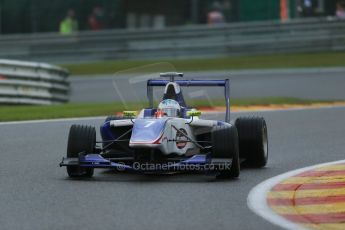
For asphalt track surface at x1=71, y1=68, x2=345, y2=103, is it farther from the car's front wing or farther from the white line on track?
the car's front wing

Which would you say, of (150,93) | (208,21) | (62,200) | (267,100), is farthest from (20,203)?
(208,21)

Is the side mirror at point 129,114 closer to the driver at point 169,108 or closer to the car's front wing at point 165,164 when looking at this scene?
the driver at point 169,108

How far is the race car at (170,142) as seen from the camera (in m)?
9.76

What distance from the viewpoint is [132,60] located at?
27734 mm

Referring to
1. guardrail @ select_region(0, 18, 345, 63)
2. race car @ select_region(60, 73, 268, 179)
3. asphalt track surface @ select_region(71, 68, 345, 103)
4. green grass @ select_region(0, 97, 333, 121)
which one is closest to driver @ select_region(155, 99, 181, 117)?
race car @ select_region(60, 73, 268, 179)

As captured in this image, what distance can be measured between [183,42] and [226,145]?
18065 mm

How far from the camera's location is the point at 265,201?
859cm

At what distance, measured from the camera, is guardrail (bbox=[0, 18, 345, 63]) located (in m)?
27.0

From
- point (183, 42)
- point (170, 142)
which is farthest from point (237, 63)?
point (170, 142)

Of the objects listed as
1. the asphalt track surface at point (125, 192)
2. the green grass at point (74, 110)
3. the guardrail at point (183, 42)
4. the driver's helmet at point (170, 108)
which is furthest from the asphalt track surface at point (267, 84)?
the driver's helmet at point (170, 108)

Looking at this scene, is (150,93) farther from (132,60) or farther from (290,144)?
(132,60)

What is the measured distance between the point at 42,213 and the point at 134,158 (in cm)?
215

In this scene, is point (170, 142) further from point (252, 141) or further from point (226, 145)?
point (252, 141)

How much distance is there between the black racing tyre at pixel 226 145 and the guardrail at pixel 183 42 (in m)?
17.2
